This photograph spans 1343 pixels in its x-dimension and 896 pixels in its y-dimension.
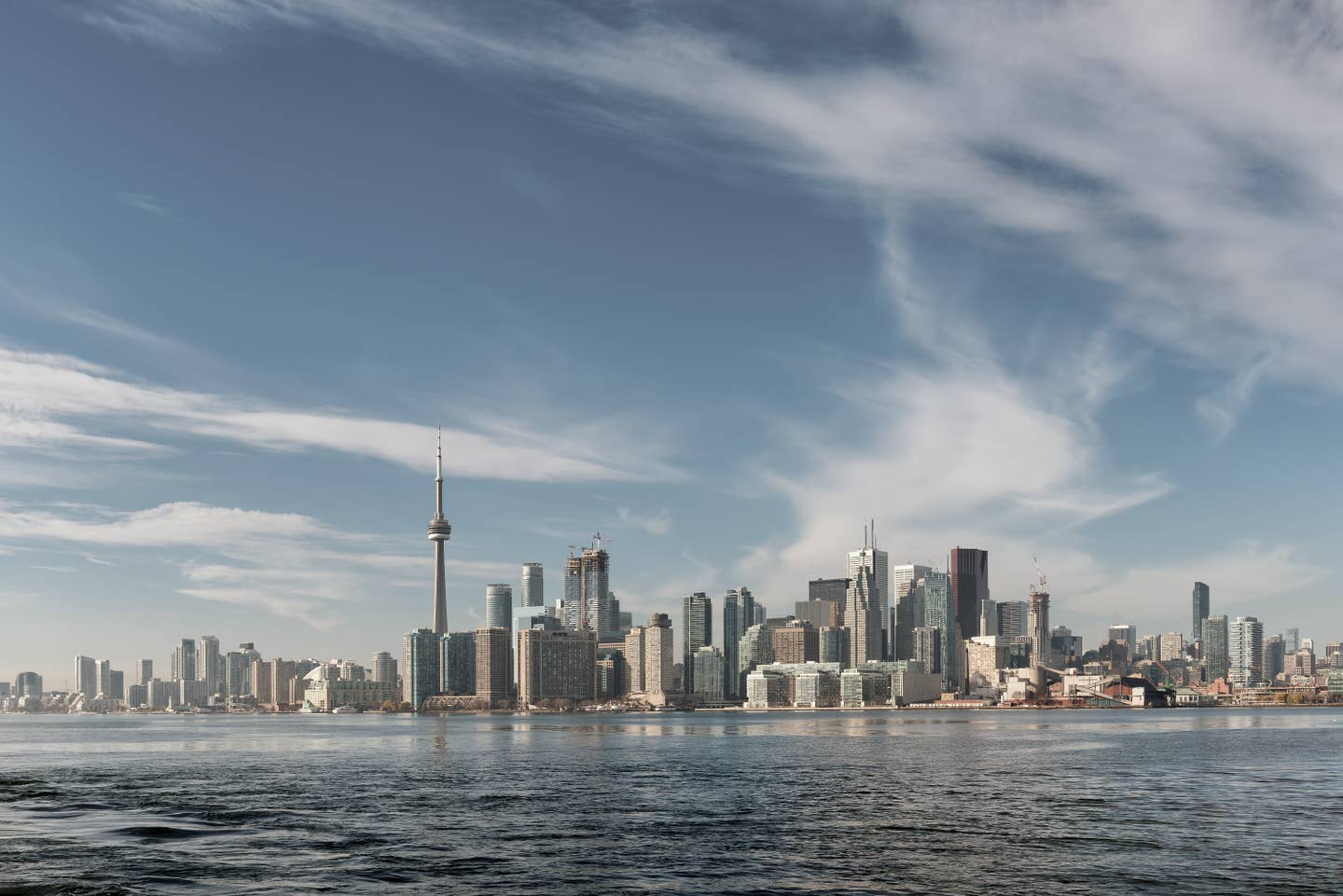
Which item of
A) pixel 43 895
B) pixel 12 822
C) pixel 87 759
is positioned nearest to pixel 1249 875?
pixel 43 895

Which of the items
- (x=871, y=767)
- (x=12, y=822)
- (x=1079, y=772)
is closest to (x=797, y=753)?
(x=871, y=767)

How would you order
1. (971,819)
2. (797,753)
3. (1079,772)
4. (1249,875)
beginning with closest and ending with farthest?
1. (1249,875)
2. (971,819)
3. (1079,772)
4. (797,753)

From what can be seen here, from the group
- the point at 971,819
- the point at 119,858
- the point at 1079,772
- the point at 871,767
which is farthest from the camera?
the point at 871,767

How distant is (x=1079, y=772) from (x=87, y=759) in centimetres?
15302

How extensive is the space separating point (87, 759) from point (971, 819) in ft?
517

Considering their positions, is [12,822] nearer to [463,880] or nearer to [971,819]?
[463,880]

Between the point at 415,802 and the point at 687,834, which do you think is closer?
the point at 687,834

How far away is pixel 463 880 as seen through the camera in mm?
67875

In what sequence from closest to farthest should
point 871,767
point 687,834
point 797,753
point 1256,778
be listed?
1. point 687,834
2. point 1256,778
3. point 871,767
4. point 797,753

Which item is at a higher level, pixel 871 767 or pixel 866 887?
pixel 866 887

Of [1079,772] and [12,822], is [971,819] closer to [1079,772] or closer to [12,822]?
[1079,772]

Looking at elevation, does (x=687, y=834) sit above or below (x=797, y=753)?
above

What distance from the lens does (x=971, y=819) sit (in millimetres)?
93438

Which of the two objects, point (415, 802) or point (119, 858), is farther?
point (415, 802)
